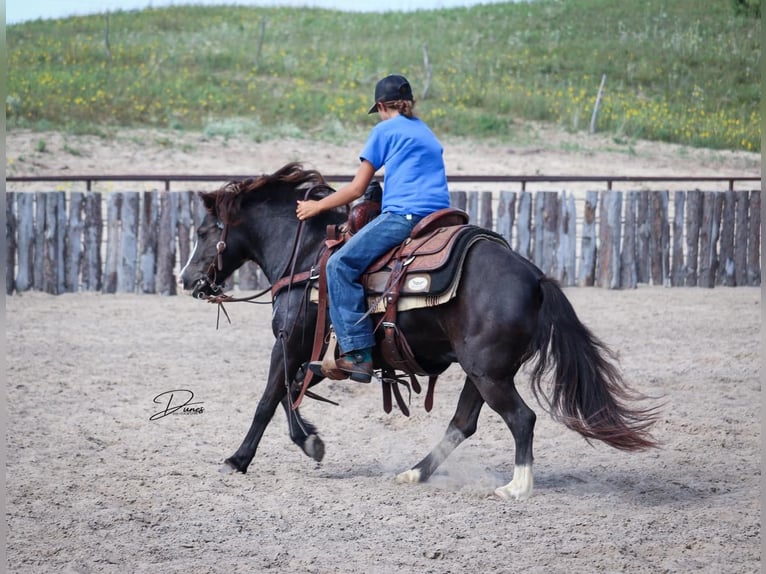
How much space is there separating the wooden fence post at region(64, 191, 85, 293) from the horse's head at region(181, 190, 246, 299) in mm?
6437

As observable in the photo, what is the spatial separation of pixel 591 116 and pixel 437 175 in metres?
18.7

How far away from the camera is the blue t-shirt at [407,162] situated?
5.03 metres

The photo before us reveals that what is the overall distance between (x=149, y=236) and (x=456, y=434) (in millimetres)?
7258

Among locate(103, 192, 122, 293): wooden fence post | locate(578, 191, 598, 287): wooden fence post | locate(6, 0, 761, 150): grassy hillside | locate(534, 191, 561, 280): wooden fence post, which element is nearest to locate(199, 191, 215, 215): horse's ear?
locate(103, 192, 122, 293): wooden fence post

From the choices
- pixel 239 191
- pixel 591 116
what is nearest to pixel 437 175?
pixel 239 191

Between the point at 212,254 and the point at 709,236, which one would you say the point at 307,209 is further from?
the point at 709,236

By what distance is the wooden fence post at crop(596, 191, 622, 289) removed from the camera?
40.0 ft

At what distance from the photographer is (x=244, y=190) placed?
5762 millimetres

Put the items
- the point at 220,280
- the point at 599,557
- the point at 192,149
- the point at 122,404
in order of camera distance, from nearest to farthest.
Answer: the point at 599,557 → the point at 220,280 → the point at 122,404 → the point at 192,149

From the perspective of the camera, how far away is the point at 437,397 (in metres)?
7.34

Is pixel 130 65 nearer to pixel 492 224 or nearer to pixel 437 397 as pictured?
pixel 492 224

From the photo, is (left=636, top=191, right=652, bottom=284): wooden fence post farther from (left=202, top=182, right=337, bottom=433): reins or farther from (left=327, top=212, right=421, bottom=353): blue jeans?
(left=327, top=212, right=421, bottom=353): blue jeans

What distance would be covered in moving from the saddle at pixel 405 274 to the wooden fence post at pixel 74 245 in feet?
23.5

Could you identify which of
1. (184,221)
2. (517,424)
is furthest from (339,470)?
(184,221)
